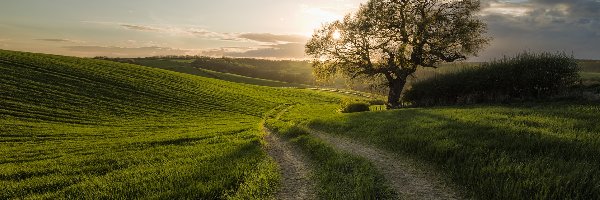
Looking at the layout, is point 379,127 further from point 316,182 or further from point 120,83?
point 120,83

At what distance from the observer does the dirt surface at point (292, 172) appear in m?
12.8

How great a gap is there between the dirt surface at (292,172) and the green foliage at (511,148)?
175 inches

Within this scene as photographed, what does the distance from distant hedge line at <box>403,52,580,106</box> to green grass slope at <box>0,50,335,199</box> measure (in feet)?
64.4

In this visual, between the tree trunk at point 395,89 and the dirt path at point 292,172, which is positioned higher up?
the tree trunk at point 395,89

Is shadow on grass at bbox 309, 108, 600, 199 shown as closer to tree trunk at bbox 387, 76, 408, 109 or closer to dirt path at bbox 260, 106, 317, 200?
dirt path at bbox 260, 106, 317, 200

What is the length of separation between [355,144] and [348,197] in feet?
32.9

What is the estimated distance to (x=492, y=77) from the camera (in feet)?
119

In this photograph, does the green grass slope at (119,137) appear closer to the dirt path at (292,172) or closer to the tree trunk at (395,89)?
the dirt path at (292,172)

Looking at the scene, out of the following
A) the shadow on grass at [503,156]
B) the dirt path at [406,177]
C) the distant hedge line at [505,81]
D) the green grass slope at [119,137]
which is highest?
the distant hedge line at [505,81]

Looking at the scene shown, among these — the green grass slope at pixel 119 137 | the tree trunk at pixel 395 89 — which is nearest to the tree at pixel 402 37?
the tree trunk at pixel 395 89

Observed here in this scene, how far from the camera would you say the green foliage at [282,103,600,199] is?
A: 35.7 feet

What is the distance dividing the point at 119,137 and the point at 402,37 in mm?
33105

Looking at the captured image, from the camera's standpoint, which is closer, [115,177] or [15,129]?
[115,177]

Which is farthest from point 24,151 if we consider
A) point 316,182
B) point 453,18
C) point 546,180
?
point 453,18
